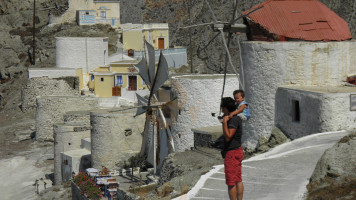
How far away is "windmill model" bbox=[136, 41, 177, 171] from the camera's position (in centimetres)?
2599

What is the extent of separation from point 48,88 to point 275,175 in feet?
104

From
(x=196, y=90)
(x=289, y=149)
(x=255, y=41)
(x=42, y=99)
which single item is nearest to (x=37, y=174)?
(x=42, y=99)

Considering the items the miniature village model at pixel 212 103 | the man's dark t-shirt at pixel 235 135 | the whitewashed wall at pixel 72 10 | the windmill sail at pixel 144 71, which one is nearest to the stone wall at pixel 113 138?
the miniature village model at pixel 212 103

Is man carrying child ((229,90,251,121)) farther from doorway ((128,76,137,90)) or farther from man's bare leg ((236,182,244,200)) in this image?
doorway ((128,76,137,90))

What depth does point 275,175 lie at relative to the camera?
1410 centimetres

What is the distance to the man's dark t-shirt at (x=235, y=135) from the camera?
11211 millimetres

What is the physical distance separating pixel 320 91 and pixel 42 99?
82.0 feet

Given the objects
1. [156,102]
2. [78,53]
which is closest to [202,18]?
[78,53]

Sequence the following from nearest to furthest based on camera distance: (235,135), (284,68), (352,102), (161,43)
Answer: (235,135) < (352,102) < (284,68) < (161,43)

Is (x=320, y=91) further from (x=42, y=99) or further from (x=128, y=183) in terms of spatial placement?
(x=42, y=99)

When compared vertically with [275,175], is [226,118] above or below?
above

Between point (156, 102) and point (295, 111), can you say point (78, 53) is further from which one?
point (295, 111)

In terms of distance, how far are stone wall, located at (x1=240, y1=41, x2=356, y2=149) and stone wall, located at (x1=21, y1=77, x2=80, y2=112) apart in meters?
25.4

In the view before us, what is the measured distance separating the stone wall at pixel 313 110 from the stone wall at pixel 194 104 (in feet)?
18.5
